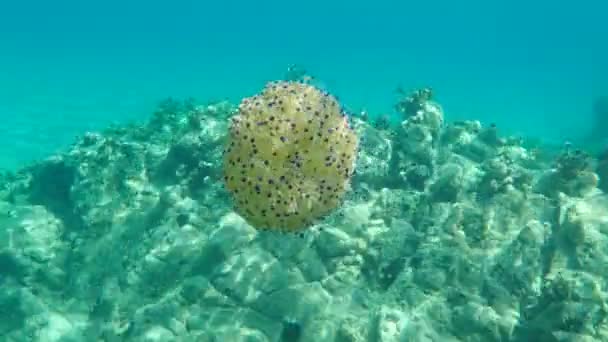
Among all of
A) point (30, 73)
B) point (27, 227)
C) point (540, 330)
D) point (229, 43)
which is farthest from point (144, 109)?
point (229, 43)

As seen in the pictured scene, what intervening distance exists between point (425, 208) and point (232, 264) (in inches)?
145

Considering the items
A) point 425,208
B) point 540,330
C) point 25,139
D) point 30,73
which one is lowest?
point 540,330

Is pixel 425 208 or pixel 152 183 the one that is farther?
pixel 152 183

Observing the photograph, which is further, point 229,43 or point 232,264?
point 229,43

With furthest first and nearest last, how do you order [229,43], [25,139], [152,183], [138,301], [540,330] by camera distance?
[229,43], [25,139], [152,183], [138,301], [540,330]

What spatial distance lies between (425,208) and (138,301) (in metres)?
5.48

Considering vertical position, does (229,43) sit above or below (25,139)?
above

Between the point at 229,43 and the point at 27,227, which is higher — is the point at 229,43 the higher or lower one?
the higher one

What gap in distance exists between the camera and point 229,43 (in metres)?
105

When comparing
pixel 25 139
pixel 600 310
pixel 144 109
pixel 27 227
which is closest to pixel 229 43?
pixel 144 109

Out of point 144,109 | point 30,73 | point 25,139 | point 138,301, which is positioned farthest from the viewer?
point 30,73

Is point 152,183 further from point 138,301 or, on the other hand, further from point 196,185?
point 138,301

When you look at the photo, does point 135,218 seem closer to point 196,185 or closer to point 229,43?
point 196,185

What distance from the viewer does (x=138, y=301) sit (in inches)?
382
